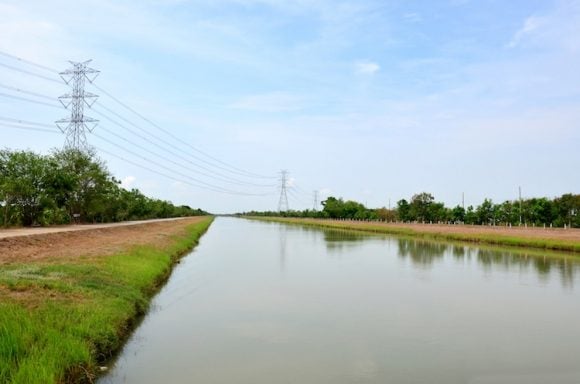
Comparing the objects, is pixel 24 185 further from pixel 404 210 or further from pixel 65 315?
pixel 404 210

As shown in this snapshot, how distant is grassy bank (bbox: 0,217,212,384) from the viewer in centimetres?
648

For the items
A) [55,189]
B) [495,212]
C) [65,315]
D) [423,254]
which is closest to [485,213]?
[495,212]

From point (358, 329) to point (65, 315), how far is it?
5857mm

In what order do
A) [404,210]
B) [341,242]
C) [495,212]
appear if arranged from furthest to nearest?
[404,210] < [495,212] < [341,242]

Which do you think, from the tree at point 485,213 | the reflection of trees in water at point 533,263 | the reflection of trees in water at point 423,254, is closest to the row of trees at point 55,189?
the reflection of trees in water at point 423,254

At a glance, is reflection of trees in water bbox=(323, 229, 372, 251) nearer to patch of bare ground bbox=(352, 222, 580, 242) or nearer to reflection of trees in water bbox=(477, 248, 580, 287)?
patch of bare ground bbox=(352, 222, 580, 242)

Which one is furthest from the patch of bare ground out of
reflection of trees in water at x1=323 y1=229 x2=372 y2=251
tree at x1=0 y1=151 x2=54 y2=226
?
tree at x1=0 y1=151 x2=54 y2=226

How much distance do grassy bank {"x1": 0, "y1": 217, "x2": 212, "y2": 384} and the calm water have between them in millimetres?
491

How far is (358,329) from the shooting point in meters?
10.7

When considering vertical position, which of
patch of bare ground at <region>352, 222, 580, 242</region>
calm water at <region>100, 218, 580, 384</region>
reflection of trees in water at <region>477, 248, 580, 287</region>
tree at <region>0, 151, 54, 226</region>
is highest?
tree at <region>0, 151, 54, 226</region>

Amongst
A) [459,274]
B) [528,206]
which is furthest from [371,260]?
[528,206]

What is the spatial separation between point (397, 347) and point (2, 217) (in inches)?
1021

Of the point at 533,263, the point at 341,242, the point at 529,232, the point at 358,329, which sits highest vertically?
the point at 529,232

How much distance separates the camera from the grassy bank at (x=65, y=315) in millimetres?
6477
